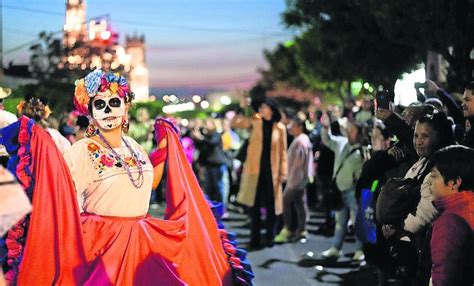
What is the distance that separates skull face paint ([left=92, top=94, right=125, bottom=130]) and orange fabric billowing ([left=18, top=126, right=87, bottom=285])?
51cm

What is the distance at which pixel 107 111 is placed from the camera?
6.19 metres

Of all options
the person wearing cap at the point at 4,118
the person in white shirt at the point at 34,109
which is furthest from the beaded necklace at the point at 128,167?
the person in white shirt at the point at 34,109

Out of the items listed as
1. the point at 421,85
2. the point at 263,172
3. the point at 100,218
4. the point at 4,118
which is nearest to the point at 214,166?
the point at 263,172

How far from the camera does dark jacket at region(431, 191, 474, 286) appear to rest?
4.05 meters

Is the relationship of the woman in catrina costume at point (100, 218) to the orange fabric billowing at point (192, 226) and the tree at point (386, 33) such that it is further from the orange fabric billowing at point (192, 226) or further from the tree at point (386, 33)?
the tree at point (386, 33)

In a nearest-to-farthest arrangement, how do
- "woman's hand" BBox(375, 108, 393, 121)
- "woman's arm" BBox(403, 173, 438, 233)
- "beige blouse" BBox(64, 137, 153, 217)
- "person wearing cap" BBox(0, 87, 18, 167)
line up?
"woman's arm" BBox(403, 173, 438, 233)
"beige blouse" BBox(64, 137, 153, 217)
"woman's hand" BBox(375, 108, 393, 121)
"person wearing cap" BBox(0, 87, 18, 167)

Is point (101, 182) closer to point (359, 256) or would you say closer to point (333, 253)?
point (359, 256)

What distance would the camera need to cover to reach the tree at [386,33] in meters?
13.5

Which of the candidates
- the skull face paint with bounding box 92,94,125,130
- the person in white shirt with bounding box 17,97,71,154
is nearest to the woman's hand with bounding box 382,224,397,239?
the skull face paint with bounding box 92,94,125,130

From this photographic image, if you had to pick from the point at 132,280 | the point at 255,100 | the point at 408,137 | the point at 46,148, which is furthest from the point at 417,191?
the point at 255,100

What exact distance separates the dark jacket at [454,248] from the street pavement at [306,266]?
17.1 feet

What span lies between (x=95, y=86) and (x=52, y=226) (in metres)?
1.13

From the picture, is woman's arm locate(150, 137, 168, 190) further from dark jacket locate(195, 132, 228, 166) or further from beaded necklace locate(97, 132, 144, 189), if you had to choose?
dark jacket locate(195, 132, 228, 166)

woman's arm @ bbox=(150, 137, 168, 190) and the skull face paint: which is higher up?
the skull face paint
